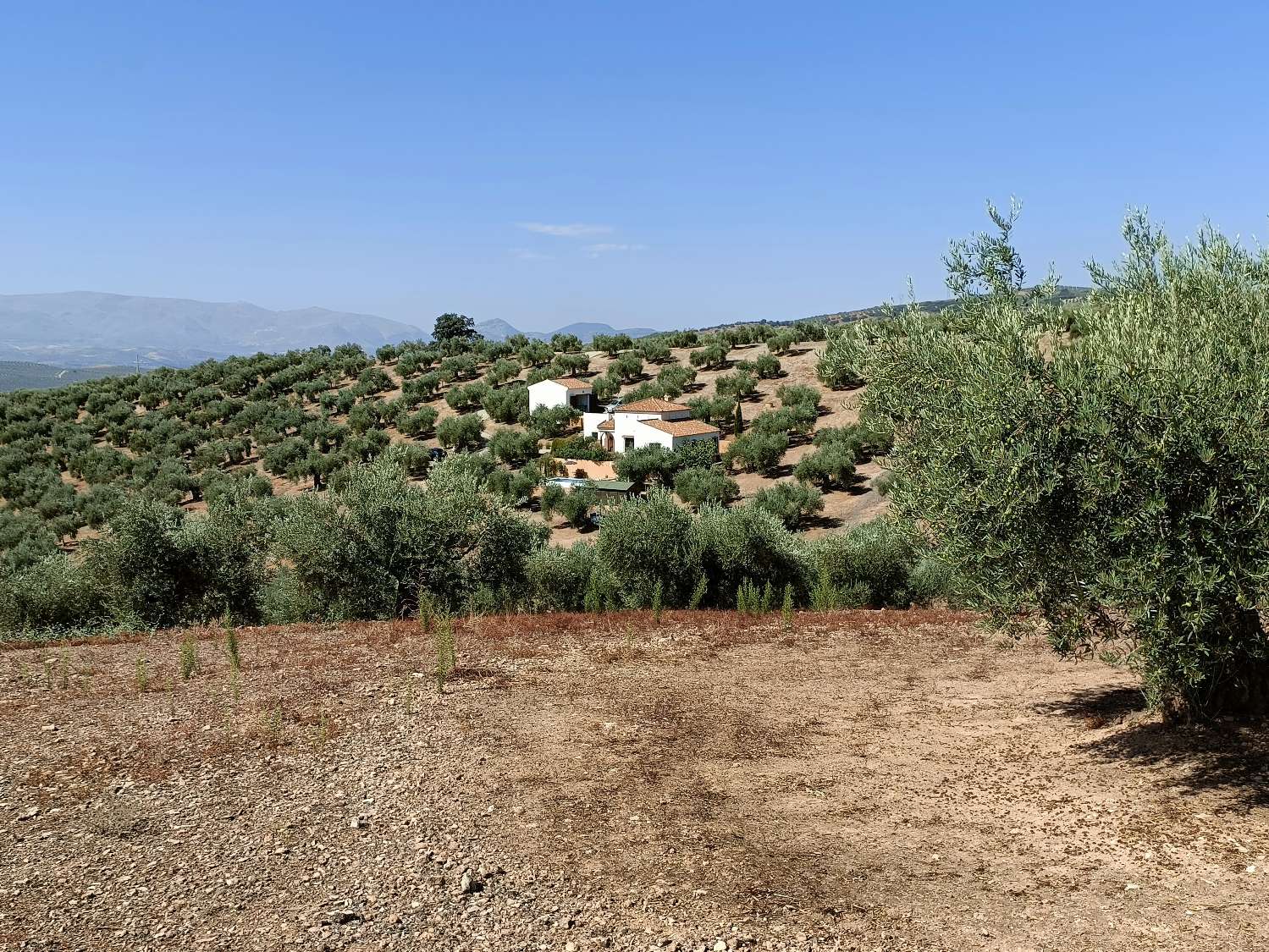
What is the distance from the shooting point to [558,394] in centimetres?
6888

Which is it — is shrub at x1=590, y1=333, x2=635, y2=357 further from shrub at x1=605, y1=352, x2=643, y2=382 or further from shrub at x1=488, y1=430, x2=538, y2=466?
shrub at x1=488, y1=430, x2=538, y2=466

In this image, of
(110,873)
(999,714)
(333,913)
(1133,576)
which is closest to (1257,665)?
(999,714)

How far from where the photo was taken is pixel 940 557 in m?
10.3

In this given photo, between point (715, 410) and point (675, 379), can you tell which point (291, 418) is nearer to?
point (675, 379)

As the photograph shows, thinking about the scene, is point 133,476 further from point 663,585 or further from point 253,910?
point 253,910

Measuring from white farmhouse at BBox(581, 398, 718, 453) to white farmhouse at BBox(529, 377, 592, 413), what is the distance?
9.21ft

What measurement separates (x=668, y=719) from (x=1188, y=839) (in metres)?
6.58

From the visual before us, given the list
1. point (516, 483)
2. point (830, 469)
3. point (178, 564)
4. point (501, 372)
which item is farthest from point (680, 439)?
point (178, 564)

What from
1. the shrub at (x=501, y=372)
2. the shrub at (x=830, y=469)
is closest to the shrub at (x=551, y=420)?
the shrub at (x=501, y=372)

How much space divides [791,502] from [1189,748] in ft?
114

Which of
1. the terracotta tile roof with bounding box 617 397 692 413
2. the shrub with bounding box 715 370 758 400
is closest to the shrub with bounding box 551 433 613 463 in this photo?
the terracotta tile roof with bounding box 617 397 692 413

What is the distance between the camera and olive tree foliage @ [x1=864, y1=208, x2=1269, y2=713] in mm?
8438

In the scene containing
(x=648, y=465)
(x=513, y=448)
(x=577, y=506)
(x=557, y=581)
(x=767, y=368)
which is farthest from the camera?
(x=767, y=368)

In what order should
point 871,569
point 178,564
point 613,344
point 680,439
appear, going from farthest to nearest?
1. point 613,344
2. point 680,439
3. point 871,569
4. point 178,564
